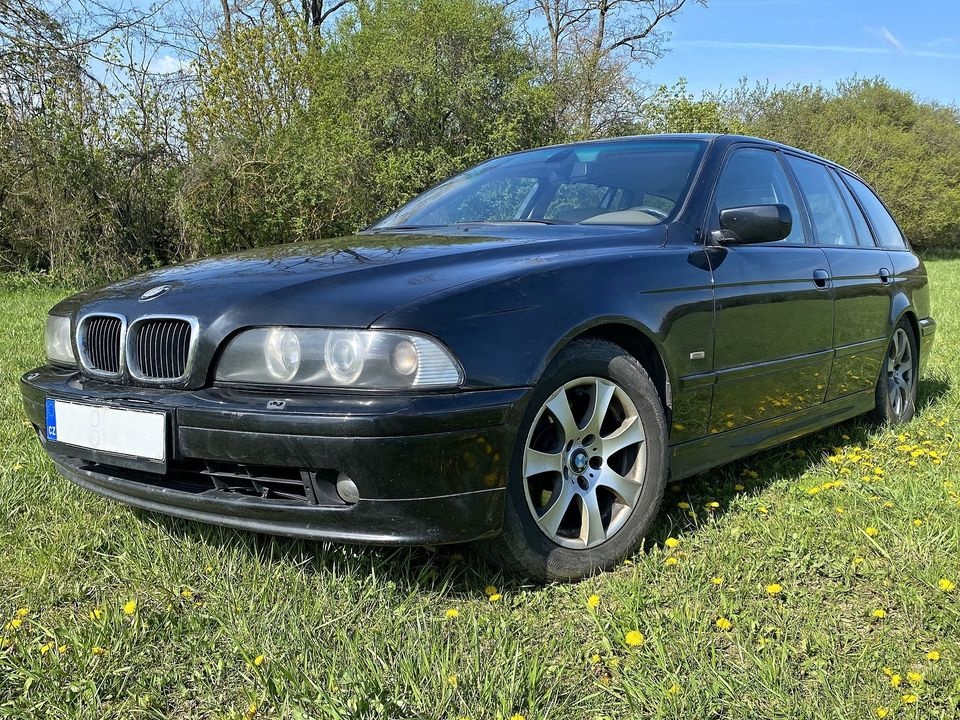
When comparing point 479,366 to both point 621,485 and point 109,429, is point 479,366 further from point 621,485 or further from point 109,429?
point 109,429

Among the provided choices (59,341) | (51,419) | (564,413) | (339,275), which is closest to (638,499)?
(564,413)

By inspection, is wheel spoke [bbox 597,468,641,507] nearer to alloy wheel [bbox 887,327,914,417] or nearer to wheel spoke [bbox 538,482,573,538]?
wheel spoke [bbox 538,482,573,538]

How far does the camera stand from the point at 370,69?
15781mm

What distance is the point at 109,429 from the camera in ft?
7.55

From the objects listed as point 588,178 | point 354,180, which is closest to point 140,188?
point 354,180

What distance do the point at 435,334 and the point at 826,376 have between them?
2.32 meters

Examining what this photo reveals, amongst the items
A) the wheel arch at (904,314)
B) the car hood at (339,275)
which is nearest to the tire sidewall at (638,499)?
the car hood at (339,275)

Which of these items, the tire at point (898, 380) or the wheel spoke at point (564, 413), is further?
the tire at point (898, 380)

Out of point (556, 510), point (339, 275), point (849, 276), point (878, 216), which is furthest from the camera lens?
point (878, 216)

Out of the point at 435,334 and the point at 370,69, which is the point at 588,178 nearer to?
the point at 435,334

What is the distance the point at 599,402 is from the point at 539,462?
0.29 m

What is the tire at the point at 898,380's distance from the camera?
434 centimetres

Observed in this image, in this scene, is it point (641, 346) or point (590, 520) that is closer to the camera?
point (590, 520)

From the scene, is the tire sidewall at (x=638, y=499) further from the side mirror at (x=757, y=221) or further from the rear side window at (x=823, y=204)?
the rear side window at (x=823, y=204)
